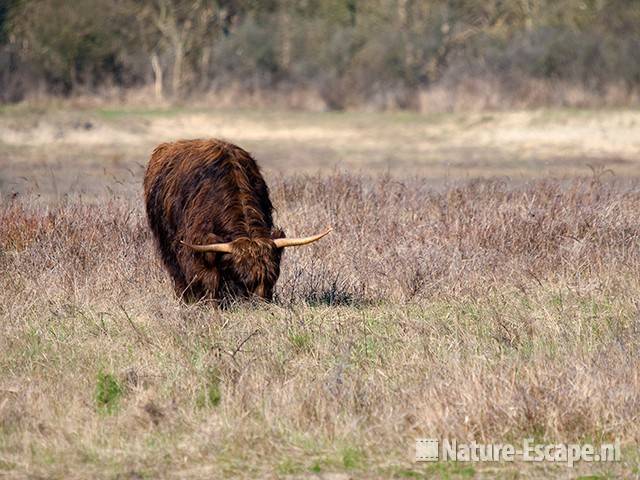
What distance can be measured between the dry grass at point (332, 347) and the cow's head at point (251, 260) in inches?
8.0

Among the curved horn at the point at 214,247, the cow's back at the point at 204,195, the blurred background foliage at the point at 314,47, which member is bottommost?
the curved horn at the point at 214,247

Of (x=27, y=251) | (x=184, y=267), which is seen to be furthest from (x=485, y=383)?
(x=27, y=251)

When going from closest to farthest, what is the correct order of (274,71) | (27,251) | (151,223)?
(151,223) < (27,251) < (274,71)

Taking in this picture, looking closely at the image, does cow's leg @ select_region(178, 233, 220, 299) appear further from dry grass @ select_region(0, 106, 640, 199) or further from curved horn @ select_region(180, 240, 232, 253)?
dry grass @ select_region(0, 106, 640, 199)

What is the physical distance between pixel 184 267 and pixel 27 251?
232cm

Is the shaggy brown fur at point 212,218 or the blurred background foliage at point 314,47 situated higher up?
the blurred background foliage at point 314,47

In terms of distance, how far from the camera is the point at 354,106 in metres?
37.5

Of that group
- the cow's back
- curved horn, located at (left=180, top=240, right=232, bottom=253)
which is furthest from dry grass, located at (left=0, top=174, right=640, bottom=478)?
the cow's back

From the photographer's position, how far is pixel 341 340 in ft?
26.1

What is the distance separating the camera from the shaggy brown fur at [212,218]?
8539mm

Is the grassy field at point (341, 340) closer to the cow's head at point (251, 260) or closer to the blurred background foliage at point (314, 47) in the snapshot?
the cow's head at point (251, 260)

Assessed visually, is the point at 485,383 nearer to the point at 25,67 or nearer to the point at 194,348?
the point at 194,348

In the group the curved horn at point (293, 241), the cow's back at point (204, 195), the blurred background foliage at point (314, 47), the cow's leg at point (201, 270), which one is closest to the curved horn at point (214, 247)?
the cow's leg at point (201, 270)

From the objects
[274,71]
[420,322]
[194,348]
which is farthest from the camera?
[274,71]
